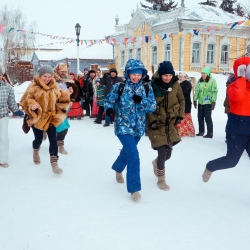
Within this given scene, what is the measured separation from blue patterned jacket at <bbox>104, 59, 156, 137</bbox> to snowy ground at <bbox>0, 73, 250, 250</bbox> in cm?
89

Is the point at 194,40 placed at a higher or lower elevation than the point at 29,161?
higher

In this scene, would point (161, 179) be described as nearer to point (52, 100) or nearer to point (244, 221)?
point (244, 221)

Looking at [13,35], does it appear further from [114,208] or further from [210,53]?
[114,208]

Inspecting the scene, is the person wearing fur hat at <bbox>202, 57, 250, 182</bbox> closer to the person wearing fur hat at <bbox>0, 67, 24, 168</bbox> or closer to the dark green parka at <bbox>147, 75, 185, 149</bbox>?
the dark green parka at <bbox>147, 75, 185, 149</bbox>

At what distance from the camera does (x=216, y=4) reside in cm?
4381

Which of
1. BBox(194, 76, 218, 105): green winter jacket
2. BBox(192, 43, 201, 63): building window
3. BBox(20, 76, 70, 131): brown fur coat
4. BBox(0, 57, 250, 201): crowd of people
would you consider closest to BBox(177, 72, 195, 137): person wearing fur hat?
BBox(194, 76, 218, 105): green winter jacket

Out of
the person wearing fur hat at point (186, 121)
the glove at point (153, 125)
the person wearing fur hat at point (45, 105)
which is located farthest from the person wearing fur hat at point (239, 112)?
the person wearing fur hat at point (186, 121)

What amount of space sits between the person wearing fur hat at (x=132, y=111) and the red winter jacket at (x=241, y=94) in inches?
37.5

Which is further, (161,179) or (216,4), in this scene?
(216,4)

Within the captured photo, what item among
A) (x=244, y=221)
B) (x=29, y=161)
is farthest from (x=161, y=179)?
(x=29, y=161)

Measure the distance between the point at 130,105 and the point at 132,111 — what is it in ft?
0.27

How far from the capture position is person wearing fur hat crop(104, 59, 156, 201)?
382 centimetres

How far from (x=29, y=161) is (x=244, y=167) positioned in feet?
12.6

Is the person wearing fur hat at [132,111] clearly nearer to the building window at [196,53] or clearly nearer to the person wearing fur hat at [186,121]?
the person wearing fur hat at [186,121]
